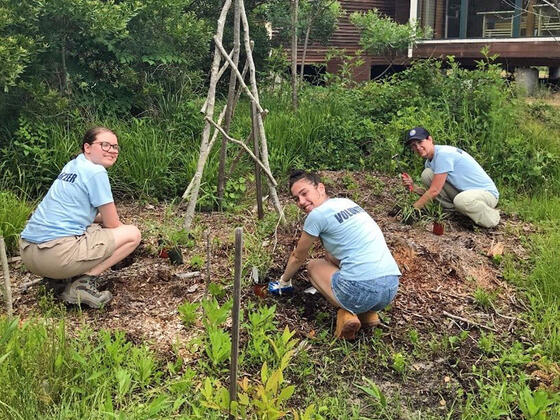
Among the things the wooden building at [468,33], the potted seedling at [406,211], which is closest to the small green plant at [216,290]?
the potted seedling at [406,211]

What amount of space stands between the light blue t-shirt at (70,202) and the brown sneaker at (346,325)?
1.61m

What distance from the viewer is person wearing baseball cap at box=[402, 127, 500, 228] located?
4953 millimetres

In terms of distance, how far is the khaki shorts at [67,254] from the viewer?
3.43m

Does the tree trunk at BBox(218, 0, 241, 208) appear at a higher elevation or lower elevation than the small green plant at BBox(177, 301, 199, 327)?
higher

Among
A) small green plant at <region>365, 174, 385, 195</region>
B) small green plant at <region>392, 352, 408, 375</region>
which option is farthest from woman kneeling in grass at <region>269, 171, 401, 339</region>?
small green plant at <region>365, 174, 385, 195</region>

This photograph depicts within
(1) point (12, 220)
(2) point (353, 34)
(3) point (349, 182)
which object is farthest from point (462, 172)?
(2) point (353, 34)

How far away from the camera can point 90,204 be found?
11.7 ft

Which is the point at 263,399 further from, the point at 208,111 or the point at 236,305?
the point at 208,111

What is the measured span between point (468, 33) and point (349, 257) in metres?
13.5

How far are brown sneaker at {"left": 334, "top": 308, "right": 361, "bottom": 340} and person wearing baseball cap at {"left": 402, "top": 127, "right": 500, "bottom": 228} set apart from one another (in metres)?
2.03

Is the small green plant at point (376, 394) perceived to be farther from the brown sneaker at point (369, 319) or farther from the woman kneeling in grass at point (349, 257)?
the brown sneaker at point (369, 319)

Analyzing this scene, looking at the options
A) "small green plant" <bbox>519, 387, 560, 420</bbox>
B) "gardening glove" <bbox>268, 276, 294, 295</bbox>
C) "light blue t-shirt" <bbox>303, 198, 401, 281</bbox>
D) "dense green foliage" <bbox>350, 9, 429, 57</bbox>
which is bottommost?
"small green plant" <bbox>519, 387, 560, 420</bbox>

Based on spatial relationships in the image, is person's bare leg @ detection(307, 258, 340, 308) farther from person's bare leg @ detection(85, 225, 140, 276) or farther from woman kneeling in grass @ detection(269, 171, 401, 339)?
person's bare leg @ detection(85, 225, 140, 276)

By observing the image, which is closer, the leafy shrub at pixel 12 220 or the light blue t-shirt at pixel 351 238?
the light blue t-shirt at pixel 351 238
